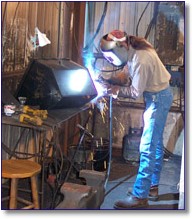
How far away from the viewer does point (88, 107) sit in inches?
97.2

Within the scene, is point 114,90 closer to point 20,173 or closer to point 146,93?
point 146,93

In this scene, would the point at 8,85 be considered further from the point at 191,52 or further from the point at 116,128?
the point at 191,52

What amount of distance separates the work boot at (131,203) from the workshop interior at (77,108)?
0.03 m

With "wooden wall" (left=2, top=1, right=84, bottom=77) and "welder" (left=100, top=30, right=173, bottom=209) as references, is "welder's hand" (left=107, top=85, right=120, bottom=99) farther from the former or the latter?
"wooden wall" (left=2, top=1, right=84, bottom=77)

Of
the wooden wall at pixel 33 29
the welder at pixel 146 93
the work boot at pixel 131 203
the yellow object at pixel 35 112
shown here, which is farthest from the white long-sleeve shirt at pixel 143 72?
the work boot at pixel 131 203

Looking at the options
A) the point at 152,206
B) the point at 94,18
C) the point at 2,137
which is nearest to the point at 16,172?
the point at 2,137

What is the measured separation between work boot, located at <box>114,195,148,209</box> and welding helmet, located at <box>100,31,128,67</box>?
2.34 ft

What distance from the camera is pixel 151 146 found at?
2.29 meters

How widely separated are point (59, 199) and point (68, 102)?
589mm

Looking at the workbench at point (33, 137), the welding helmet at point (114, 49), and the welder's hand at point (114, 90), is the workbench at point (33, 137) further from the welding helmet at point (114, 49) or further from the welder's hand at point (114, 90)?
the welding helmet at point (114, 49)

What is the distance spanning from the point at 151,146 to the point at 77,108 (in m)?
0.51

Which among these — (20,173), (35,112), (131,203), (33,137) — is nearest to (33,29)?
(35,112)

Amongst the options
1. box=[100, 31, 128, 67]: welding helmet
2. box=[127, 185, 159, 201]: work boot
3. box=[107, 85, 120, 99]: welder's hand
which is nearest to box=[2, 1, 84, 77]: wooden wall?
box=[100, 31, 128, 67]: welding helmet

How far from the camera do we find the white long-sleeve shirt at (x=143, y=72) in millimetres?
2279
